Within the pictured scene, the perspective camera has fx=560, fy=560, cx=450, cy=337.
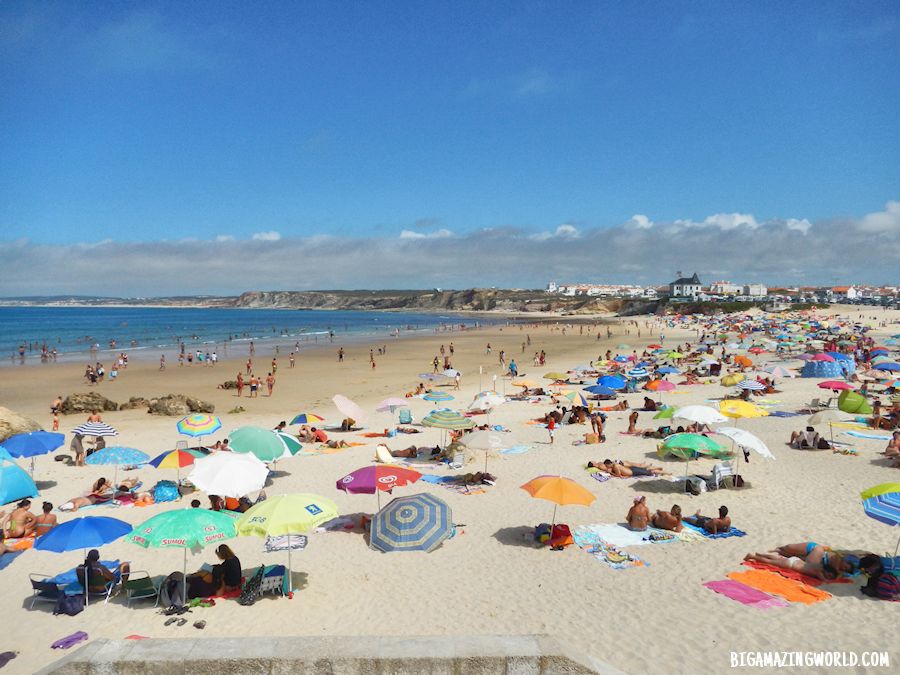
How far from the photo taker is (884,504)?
763 centimetres

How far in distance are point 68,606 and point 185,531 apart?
1.89 m

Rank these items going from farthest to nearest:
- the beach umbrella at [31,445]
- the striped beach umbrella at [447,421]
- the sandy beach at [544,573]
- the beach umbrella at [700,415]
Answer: the striped beach umbrella at [447,421] → the beach umbrella at [700,415] → the beach umbrella at [31,445] → the sandy beach at [544,573]

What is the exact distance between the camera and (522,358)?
4444cm

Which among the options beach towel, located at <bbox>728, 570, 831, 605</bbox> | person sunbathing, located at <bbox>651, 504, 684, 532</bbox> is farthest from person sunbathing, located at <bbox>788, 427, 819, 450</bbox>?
beach towel, located at <bbox>728, 570, 831, 605</bbox>

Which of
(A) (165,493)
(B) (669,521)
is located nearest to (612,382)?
(B) (669,521)

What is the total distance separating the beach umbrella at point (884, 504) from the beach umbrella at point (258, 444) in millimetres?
10275

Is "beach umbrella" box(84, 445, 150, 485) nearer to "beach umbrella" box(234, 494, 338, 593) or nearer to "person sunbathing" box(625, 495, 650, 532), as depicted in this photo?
"beach umbrella" box(234, 494, 338, 593)

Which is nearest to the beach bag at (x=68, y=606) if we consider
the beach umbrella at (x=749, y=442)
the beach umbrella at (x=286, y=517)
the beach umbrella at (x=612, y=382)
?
the beach umbrella at (x=286, y=517)

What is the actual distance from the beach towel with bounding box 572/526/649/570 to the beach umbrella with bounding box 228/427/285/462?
6366 mm

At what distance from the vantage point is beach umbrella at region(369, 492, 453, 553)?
891cm

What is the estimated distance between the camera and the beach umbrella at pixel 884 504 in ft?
24.5

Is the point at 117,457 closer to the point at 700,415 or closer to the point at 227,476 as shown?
the point at 227,476

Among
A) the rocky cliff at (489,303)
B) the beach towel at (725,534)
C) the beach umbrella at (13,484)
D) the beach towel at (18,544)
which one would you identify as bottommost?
the beach towel at (18,544)

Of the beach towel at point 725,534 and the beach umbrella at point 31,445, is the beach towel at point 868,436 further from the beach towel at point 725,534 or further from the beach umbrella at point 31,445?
the beach umbrella at point 31,445
